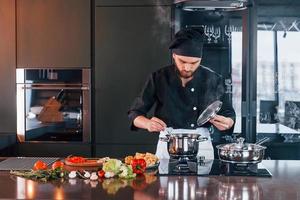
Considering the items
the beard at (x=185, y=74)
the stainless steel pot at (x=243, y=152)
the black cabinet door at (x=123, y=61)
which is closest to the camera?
the stainless steel pot at (x=243, y=152)

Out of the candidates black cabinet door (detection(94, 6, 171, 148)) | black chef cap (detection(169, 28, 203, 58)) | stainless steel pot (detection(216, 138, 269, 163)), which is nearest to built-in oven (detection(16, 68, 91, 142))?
black cabinet door (detection(94, 6, 171, 148))

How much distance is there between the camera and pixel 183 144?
2.02 meters

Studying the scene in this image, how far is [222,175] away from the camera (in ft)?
6.19

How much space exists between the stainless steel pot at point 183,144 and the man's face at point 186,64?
20.6 inches

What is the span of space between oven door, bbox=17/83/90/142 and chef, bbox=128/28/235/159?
945 mm

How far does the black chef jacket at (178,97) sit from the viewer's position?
8.27ft

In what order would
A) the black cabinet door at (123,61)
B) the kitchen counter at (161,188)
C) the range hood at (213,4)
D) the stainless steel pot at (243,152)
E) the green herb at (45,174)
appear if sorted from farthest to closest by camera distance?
the black cabinet door at (123,61), the range hood at (213,4), the stainless steel pot at (243,152), the green herb at (45,174), the kitchen counter at (161,188)

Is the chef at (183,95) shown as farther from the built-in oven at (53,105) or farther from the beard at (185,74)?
the built-in oven at (53,105)

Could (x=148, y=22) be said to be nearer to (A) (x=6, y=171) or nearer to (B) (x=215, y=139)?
(B) (x=215, y=139)

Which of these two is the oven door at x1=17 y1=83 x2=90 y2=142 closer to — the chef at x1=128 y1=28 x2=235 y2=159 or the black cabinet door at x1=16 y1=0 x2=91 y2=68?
the black cabinet door at x1=16 y1=0 x2=91 y2=68

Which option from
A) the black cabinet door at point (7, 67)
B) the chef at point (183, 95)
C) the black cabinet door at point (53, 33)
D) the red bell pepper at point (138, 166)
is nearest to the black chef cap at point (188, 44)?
the chef at point (183, 95)

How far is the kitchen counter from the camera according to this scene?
5.11ft

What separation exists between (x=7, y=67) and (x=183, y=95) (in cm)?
157

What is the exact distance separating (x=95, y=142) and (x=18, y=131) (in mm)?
601
